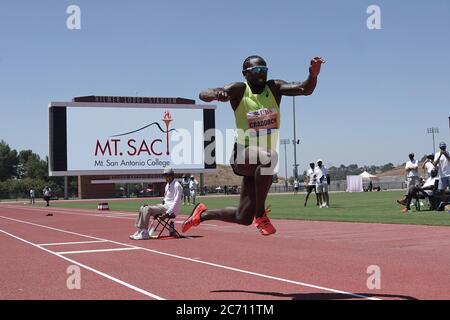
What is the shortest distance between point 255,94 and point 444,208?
14.0 metres

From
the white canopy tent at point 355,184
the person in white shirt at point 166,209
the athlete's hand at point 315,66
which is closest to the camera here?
the athlete's hand at point 315,66

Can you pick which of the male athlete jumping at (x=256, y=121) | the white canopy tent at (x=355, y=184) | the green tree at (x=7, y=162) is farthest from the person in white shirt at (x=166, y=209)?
the green tree at (x=7, y=162)

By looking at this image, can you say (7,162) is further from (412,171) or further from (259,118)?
(259,118)

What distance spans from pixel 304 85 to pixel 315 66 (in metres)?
0.28

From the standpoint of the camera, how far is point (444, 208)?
18766 millimetres

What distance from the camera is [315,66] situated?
616cm

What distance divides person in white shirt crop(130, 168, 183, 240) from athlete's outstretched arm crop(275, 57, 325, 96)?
324 inches

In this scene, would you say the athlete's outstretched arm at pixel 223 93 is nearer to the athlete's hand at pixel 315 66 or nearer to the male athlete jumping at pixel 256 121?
the male athlete jumping at pixel 256 121

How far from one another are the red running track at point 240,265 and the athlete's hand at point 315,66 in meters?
2.36

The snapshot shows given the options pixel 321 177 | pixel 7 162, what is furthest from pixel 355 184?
pixel 7 162

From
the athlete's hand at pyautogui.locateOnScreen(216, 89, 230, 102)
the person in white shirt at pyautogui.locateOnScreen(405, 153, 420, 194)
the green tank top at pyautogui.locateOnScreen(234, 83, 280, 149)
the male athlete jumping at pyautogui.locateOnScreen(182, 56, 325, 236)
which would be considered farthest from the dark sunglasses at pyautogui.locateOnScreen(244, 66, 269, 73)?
the person in white shirt at pyautogui.locateOnScreen(405, 153, 420, 194)

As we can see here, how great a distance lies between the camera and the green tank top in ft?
21.5

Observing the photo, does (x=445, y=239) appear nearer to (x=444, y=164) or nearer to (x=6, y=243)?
(x=444, y=164)

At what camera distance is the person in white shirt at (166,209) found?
14328mm
